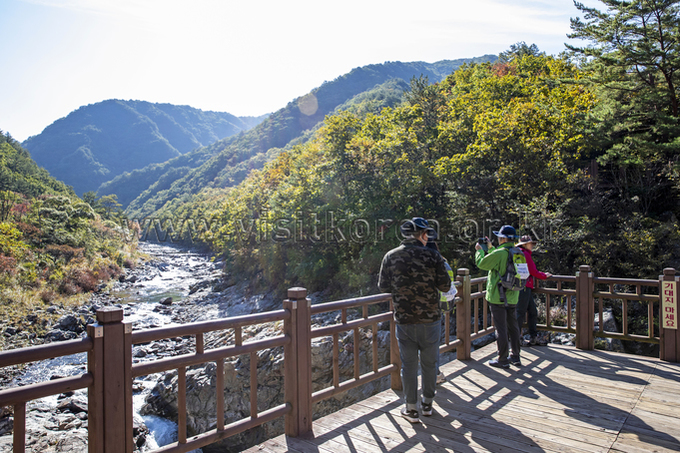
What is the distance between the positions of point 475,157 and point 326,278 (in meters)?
11.6

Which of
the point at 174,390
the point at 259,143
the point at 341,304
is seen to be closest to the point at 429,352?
the point at 341,304

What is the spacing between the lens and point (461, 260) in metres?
17.9

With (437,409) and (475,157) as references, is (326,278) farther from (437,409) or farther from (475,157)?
(437,409)

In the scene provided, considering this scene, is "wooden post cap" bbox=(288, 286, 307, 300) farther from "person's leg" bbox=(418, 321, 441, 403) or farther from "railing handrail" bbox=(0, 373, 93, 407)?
"railing handrail" bbox=(0, 373, 93, 407)

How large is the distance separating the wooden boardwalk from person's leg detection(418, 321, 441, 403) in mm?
329

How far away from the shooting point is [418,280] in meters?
4.07

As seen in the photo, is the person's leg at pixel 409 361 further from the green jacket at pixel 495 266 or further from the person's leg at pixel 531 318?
the person's leg at pixel 531 318

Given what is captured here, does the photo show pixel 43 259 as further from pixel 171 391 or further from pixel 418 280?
pixel 418 280

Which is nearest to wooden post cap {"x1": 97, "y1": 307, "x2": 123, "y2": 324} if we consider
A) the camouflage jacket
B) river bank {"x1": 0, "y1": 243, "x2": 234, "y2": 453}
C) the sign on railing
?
the camouflage jacket

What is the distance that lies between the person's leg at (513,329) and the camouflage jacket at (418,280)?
2.40 m

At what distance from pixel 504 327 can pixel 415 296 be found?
8.40 ft

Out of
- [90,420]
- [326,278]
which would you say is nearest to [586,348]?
[90,420]

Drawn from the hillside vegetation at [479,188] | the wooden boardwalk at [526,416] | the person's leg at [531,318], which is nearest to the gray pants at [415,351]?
the wooden boardwalk at [526,416]

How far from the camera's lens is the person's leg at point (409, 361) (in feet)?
13.7
